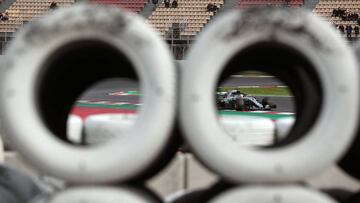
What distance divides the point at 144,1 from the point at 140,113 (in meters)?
27.0

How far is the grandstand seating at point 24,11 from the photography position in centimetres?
2661

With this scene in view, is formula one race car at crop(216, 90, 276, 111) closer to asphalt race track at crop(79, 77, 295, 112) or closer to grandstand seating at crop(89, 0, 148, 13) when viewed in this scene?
asphalt race track at crop(79, 77, 295, 112)

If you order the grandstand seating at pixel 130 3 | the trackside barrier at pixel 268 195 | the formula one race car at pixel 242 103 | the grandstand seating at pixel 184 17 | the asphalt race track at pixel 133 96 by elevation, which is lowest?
the asphalt race track at pixel 133 96

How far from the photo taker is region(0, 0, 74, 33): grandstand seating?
2661 cm

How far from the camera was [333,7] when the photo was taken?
26781mm

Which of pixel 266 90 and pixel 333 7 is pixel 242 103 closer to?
pixel 266 90

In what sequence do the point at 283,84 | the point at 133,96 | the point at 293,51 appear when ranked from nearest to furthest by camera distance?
1. the point at 293,51
2. the point at 283,84
3. the point at 133,96

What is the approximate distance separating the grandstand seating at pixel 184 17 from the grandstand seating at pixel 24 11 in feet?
13.8

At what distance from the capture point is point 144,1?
28797 millimetres

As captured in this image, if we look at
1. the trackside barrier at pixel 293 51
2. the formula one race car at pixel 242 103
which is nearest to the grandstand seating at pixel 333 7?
the formula one race car at pixel 242 103

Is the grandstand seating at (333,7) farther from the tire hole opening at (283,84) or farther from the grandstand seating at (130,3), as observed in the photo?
the tire hole opening at (283,84)

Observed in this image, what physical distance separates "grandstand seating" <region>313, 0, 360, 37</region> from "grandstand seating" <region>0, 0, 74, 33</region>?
11601 mm

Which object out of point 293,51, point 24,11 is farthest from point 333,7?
point 293,51

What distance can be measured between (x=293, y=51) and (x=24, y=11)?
2677 cm
